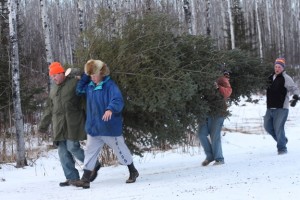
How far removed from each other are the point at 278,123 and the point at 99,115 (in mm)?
3982

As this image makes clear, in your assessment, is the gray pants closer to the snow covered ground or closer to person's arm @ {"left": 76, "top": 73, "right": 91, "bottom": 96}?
the snow covered ground

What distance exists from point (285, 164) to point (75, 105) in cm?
317

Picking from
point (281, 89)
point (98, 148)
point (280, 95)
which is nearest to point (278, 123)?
point (280, 95)

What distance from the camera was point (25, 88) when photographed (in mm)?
11914

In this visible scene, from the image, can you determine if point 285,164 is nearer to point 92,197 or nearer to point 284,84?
point 284,84

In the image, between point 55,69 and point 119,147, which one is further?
point 55,69

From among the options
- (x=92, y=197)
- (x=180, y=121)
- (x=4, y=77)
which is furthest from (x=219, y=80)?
(x=4, y=77)

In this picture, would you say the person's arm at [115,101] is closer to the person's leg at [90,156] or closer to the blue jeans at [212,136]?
the person's leg at [90,156]

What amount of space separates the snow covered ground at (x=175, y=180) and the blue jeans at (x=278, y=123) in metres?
0.30

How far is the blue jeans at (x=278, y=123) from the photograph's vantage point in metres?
8.63

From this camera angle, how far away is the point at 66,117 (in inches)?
252

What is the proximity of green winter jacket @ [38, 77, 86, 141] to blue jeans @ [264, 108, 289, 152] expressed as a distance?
3.92 m

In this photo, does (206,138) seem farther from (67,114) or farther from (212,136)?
(67,114)

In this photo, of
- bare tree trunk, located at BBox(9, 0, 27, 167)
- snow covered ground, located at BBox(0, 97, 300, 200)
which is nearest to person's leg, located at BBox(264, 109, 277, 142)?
snow covered ground, located at BBox(0, 97, 300, 200)
